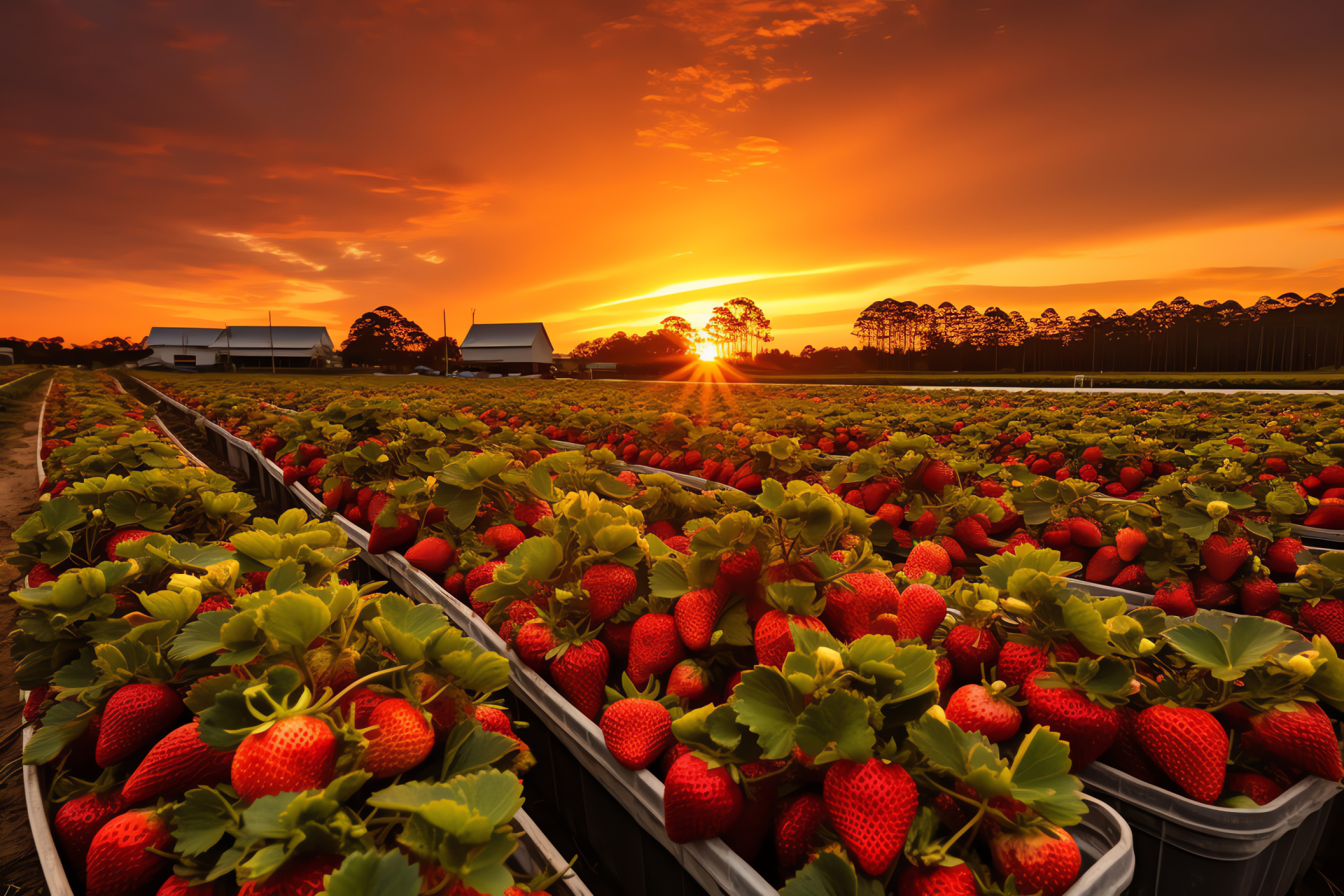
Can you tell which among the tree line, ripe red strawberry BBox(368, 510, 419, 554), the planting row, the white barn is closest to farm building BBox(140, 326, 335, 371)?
the white barn

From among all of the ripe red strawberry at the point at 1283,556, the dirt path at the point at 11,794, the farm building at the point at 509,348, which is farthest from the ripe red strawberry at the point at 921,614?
the farm building at the point at 509,348

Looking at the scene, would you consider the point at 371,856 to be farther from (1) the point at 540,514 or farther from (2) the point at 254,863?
(1) the point at 540,514

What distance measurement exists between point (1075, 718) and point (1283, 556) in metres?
2.37

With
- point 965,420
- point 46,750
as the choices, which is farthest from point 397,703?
point 965,420

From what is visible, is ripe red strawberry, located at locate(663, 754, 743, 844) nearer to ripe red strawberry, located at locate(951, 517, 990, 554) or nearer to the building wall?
ripe red strawberry, located at locate(951, 517, 990, 554)

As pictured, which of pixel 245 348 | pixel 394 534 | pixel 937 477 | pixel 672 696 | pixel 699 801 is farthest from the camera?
pixel 245 348

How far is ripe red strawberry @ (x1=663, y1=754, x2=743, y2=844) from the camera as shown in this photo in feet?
4.07

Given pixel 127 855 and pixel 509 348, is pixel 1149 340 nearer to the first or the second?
pixel 509 348

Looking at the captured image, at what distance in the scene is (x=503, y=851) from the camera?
2.74 feet

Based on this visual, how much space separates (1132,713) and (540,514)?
2343mm

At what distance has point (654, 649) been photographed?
1.74 metres

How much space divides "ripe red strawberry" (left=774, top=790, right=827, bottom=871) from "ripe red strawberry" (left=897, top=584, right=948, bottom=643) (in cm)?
68

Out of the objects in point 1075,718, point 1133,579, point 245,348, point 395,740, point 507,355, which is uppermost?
point 245,348

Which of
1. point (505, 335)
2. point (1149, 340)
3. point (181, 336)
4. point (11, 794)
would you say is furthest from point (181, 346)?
point (1149, 340)
